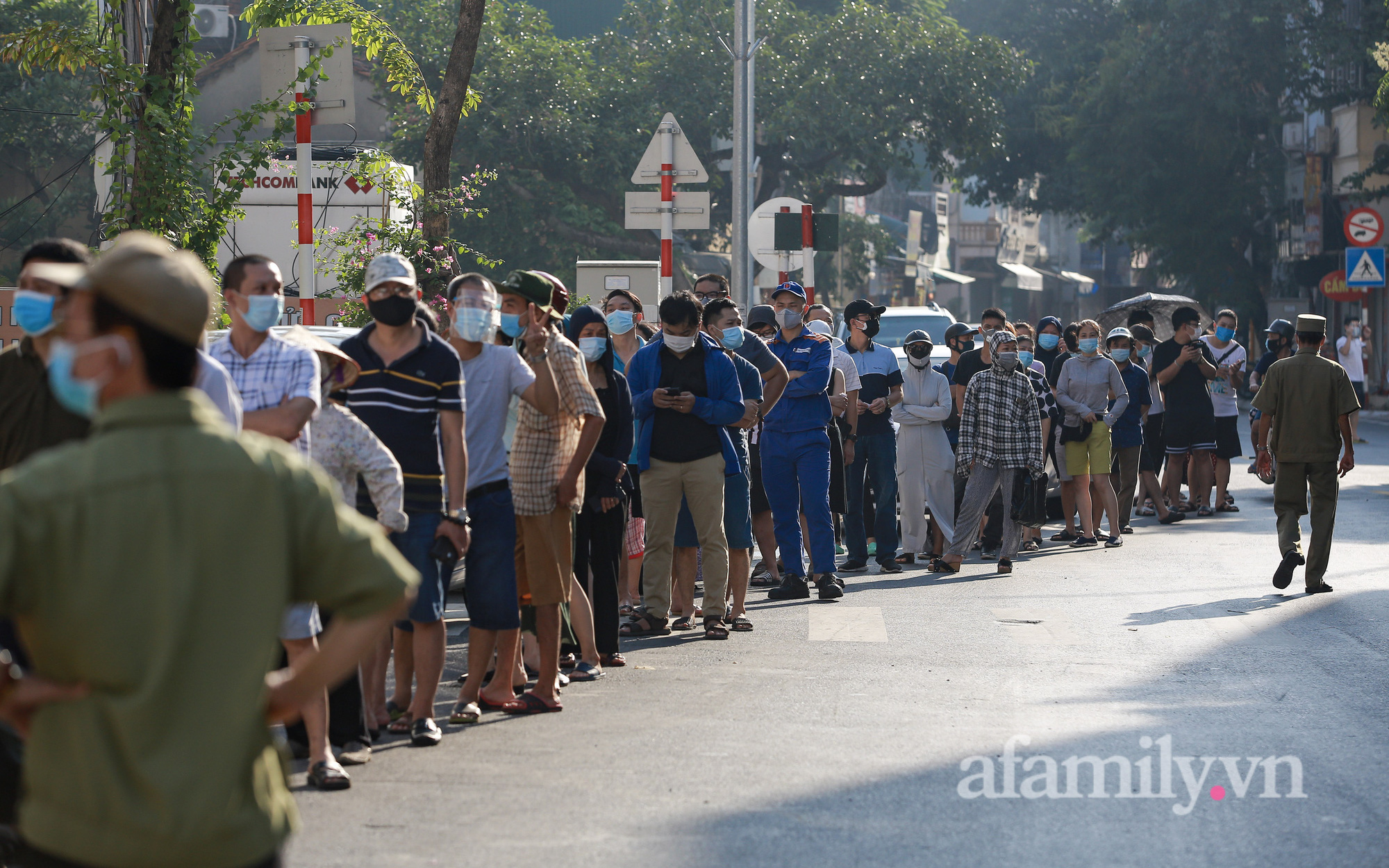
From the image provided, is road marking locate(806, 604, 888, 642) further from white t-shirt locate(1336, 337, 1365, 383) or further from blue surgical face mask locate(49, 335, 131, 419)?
white t-shirt locate(1336, 337, 1365, 383)

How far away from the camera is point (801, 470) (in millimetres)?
10672

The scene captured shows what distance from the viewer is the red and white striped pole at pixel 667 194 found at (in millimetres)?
16188

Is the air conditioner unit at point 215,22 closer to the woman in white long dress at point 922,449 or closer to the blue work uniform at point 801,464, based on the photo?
the woman in white long dress at point 922,449

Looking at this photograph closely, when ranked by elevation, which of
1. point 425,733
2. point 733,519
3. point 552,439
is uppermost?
point 552,439

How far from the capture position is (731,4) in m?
38.3

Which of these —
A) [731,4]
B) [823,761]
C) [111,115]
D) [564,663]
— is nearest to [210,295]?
[823,761]

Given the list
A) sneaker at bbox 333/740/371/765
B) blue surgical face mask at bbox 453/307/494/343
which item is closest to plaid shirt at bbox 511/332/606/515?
blue surgical face mask at bbox 453/307/494/343

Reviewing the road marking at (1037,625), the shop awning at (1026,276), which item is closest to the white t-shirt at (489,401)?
the road marking at (1037,625)

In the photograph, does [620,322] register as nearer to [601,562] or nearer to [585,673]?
[601,562]

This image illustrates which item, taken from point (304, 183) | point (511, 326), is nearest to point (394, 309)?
point (511, 326)

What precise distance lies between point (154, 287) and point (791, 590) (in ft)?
27.4

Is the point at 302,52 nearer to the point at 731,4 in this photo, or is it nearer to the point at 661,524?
the point at 661,524

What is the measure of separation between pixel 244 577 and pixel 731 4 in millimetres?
37095

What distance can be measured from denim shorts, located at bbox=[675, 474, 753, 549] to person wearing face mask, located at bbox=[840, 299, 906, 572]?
9.59 ft
